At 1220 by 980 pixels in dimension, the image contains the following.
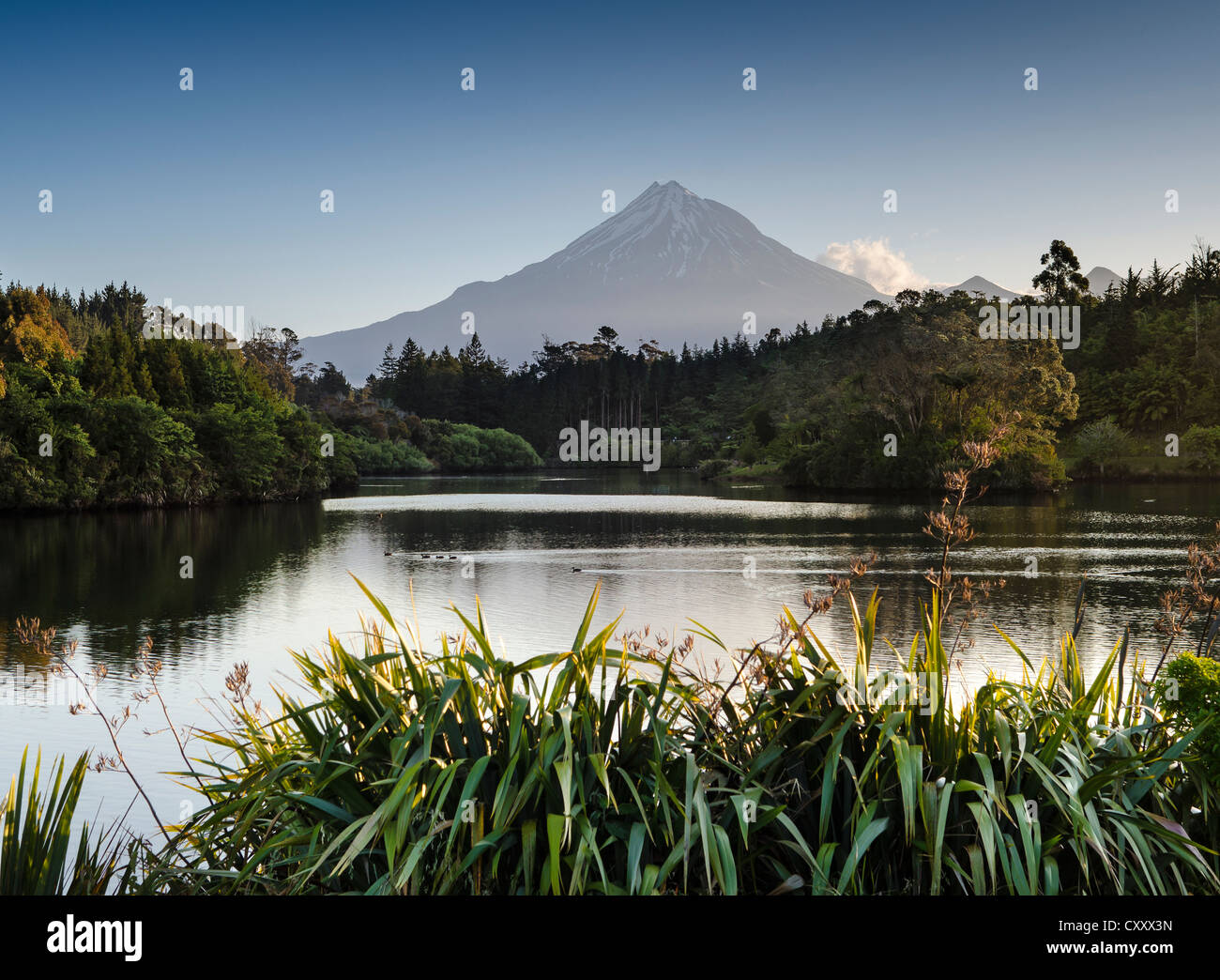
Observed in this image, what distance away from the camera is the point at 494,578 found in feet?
63.4

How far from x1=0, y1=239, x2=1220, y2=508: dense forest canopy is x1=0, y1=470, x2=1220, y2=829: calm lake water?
373 centimetres

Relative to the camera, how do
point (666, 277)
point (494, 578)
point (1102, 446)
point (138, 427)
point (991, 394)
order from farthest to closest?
point (666, 277), point (1102, 446), point (991, 394), point (138, 427), point (494, 578)

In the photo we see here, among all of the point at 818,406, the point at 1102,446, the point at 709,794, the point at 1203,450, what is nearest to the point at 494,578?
the point at 709,794

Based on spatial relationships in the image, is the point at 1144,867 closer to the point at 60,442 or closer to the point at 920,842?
the point at 920,842

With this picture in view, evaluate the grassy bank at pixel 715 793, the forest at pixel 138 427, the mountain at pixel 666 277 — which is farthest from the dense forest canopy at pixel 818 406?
the mountain at pixel 666 277

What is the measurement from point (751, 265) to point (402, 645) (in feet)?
587

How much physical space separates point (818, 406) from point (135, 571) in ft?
134

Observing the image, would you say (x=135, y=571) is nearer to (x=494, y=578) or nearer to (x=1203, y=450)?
(x=494, y=578)

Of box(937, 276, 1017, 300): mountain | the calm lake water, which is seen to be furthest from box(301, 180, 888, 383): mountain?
the calm lake water

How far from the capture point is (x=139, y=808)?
679 centimetres

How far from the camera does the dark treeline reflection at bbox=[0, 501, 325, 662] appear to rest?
14.0 metres
